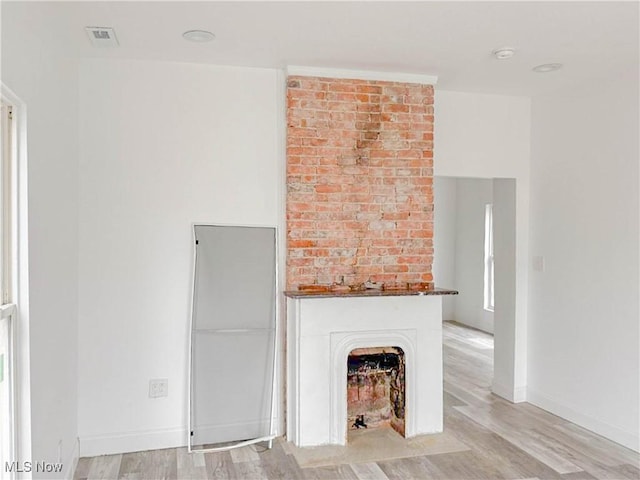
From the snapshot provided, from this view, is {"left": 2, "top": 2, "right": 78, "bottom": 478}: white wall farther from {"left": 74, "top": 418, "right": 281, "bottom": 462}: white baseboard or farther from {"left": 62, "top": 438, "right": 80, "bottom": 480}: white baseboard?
{"left": 74, "top": 418, "right": 281, "bottom": 462}: white baseboard

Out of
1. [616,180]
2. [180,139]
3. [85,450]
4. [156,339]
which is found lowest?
[85,450]

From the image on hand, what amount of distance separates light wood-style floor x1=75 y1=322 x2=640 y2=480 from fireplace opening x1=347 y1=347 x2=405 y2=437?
0.44 meters

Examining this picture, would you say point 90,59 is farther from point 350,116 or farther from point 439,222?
point 439,222

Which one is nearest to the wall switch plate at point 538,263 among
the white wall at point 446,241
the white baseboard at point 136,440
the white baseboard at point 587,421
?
the white baseboard at point 587,421

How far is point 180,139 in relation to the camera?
372 cm

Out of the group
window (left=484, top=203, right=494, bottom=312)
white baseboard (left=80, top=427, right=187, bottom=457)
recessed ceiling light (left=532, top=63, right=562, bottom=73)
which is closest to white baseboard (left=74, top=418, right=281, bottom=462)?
white baseboard (left=80, top=427, right=187, bottom=457)

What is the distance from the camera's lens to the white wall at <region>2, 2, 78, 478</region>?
2.21 metres

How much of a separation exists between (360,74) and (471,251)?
5340 mm

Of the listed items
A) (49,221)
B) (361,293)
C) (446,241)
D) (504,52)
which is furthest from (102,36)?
(446,241)

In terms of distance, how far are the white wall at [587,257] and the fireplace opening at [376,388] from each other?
1402 mm

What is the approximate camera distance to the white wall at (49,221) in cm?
221

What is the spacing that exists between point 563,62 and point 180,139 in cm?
259

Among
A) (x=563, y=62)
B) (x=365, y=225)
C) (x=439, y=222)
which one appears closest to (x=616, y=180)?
(x=563, y=62)

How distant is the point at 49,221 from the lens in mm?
2633
